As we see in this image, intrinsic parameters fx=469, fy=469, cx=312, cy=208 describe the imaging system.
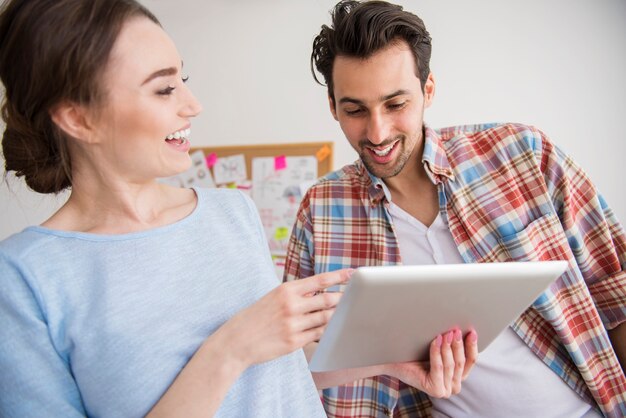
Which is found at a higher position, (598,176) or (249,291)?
(249,291)

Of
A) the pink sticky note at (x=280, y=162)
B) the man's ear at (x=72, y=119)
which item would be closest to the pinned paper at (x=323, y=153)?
the pink sticky note at (x=280, y=162)

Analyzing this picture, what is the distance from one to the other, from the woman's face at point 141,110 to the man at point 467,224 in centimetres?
54

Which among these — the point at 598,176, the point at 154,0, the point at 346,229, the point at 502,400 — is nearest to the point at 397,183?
the point at 346,229

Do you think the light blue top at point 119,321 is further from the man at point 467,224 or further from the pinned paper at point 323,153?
the pinned paper at point 323,153

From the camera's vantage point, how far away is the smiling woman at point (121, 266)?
70 cm

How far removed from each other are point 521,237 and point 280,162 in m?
1.85

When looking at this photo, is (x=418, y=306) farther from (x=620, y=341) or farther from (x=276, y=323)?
(x=620, y=341)

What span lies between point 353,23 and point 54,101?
31.1 inches

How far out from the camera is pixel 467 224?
3.87 feet

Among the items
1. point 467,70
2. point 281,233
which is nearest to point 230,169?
point 281,233

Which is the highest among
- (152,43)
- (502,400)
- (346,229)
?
(152,43)

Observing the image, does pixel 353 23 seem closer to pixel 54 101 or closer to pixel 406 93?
pixel 406 93

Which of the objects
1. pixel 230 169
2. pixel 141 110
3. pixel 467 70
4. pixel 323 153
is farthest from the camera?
pixel 230 169

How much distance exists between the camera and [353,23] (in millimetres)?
1258
